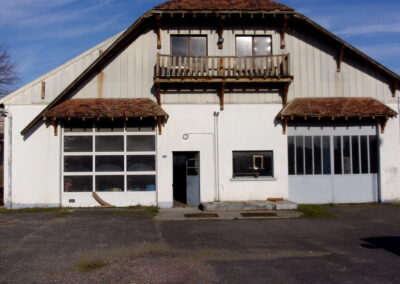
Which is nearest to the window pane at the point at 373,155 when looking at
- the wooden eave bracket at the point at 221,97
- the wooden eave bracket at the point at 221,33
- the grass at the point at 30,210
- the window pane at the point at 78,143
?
the wooden eave bracket at the point at 221,97

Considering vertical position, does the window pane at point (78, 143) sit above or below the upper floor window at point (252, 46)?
below

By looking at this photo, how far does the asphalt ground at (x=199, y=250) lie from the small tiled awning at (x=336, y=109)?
157 inches

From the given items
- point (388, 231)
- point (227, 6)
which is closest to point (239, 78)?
point (227, 6)

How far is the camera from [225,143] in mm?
15586

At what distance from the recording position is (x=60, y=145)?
1531 cm

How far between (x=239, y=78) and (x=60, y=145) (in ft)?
24.0

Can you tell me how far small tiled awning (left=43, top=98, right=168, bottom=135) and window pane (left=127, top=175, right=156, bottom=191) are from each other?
6.38 feet

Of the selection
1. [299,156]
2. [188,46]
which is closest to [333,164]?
[299,156]

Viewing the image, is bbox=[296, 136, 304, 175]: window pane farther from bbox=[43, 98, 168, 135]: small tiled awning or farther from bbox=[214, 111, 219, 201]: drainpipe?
bbox=[43, 98, 168, 135]: small tiled awning

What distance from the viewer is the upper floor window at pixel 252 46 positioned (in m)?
16.1

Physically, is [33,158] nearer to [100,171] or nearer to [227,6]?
[100,171]

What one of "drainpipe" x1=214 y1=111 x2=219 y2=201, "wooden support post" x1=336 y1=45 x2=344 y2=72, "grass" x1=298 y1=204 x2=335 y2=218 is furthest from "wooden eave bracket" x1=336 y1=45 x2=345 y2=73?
"grass" x1=298 y1=204 x2=335 y2=218

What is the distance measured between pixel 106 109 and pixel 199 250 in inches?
316

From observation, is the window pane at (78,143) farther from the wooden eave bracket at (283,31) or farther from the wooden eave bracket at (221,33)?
the wooden eave bracket at (283,31)
